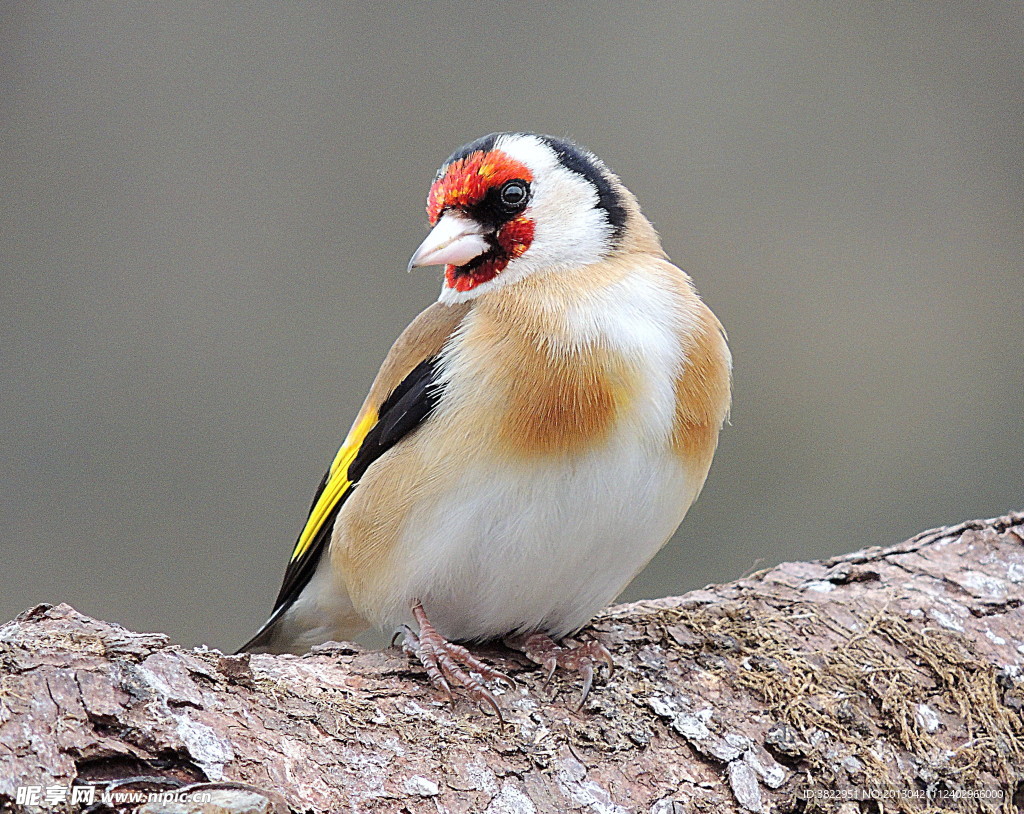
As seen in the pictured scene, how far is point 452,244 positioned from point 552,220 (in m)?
0.20

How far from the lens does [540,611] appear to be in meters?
1.87

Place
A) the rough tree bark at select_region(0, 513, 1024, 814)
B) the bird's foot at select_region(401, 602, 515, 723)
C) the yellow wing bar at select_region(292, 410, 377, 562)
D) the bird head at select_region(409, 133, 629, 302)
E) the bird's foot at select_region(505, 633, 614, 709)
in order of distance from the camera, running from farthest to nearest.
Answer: the yellow wing bar at select_region(292, 410, 377, 562) → the bird head at select_region(409, 133, 629, 302) → the bird's foot at select_region(505, 633, 614, 709) → the bird's foot at select_region(401, 602, 515, 723) → the rough tree bark at select_region(0, 513, 1024, 814)

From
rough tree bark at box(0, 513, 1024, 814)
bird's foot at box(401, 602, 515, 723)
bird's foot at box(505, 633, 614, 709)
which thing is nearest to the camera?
rough tree bark at box(0, 513, 1024, 814)

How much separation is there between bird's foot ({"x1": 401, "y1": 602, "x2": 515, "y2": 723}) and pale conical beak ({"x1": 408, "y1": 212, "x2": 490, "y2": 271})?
621 millimetres

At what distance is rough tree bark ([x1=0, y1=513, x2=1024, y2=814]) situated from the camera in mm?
1242

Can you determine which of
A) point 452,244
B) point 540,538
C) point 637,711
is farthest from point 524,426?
point 637,711

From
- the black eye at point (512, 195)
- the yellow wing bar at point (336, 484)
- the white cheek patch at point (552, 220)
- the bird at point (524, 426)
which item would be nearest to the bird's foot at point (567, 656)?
the bird at point (524, 426)

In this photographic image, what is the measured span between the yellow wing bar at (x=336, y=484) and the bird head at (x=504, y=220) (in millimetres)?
305

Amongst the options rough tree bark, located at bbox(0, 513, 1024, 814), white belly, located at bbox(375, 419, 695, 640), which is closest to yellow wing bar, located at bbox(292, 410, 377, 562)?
white belly, located at bbox(375, 419, 695, 640)

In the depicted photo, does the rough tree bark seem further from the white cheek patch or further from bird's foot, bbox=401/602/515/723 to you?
the white cheek patch

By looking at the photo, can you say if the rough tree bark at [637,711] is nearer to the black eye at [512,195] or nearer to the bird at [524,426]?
the bird at [524,426]

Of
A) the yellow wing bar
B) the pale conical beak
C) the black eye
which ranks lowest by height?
the yellow wing bar

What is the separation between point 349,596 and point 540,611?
0.40m

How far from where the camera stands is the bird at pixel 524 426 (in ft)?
5.62
